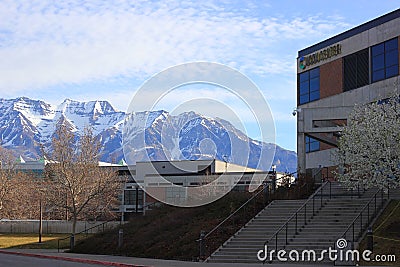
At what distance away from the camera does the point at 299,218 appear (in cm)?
3322

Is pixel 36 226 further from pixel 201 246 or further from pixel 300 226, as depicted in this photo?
pixel 300 226

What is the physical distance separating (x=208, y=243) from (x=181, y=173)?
239ft

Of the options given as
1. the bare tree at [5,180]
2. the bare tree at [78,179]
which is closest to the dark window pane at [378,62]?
the bare tree at [78,179]

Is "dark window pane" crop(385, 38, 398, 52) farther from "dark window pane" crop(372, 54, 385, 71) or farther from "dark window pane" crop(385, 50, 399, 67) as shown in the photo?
"dark window pane" crop(372, 54, 385, 71)

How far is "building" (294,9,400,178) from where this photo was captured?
43062mm

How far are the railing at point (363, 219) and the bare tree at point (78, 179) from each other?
107 feet

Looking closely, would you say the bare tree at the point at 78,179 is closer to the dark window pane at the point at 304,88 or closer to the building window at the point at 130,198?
the dark window pane at the point at 304,88

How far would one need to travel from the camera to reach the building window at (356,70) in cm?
5062

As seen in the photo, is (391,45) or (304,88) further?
(304,88)

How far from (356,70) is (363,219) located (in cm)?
2264

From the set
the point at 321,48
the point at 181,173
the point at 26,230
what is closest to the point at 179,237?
the point at 321,48

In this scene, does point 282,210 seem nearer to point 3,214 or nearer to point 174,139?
point 174,139

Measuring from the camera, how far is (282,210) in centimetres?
3566

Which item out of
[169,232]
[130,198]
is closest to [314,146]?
[169,232]
